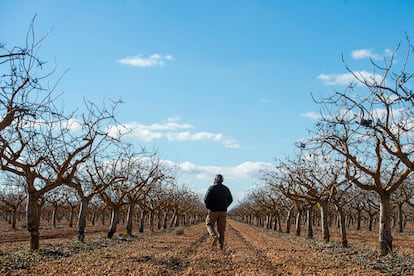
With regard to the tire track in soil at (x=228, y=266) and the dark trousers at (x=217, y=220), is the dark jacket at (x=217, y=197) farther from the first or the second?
the tire track in soil at (x=228, y=266)

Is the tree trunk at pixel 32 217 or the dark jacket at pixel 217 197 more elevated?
the dark jacket at pixel 217 197

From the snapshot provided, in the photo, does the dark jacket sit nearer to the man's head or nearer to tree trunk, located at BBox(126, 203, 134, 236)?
the man's head

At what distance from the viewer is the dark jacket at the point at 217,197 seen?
13258mm

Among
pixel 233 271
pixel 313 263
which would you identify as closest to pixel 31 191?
pixel 233 271

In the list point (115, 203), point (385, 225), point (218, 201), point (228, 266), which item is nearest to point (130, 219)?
point (115, 203)

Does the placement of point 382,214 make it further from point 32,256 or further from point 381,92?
point 32,256

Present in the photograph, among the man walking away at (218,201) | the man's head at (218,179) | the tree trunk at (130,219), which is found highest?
the man's head at (218,179)

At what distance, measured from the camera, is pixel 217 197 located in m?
13.3

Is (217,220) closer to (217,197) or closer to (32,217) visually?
(217,197)

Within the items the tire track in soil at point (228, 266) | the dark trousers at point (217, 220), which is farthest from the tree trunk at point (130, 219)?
the tire track in soil at point (228, 266)

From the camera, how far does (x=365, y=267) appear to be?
10945 millimetres

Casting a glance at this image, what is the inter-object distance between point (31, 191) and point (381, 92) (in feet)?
36.7

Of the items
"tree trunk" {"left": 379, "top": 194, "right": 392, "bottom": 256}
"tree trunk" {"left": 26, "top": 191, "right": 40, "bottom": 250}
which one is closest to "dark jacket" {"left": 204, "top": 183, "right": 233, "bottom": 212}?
"tree trunk" {"left": 379, "top": 194, "right": 392, "bottom": 256}

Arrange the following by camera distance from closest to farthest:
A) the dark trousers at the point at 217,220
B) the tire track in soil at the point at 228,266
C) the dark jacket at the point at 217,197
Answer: the tire track in soil at the point at 228,266, the dark jacket at the point at 217,197, the dark trousers at the point at 217,220
